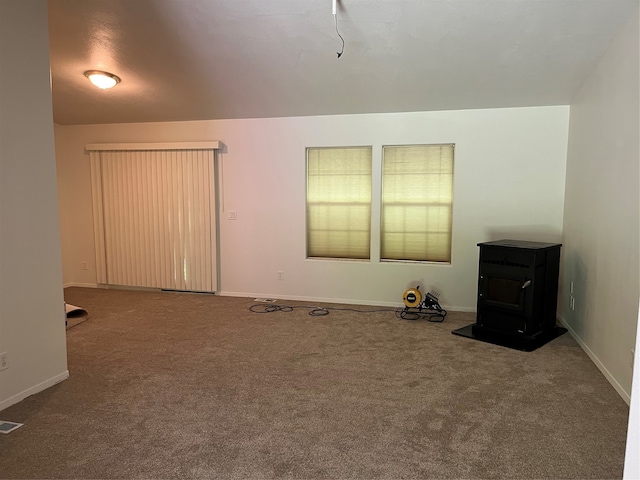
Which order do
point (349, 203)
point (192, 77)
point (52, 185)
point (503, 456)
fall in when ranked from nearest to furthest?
point (503, 456), point (52, 185), point (192, 77), point (349, 203)

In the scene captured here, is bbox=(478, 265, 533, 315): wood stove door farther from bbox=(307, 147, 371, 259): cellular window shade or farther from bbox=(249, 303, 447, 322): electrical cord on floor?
bbox=(307, 147, 371, 259): cellular window shade

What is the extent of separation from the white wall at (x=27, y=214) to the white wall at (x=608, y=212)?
3717 millimetres

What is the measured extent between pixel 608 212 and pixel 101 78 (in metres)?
4.65

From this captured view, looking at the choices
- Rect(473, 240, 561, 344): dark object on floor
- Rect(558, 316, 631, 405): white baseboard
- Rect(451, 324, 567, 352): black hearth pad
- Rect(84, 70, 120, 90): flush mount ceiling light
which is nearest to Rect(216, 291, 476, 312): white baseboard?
Rect(451, 324, 567, 352): black hearth pad

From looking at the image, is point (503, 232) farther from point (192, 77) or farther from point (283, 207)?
point (192, 77)

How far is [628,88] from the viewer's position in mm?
2723

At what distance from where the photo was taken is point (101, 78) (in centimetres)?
404

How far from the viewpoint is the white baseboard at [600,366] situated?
2.56 meters

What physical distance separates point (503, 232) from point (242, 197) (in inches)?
124

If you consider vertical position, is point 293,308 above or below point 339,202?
below

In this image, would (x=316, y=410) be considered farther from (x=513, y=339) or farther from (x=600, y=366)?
(x=600, y=366)


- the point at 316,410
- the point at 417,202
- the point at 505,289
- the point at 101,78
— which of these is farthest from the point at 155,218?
the point at 505,289

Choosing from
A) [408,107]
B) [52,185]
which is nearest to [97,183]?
[52,185]

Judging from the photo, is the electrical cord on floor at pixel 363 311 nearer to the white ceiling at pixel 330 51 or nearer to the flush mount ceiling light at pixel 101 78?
the white ceiling at pixel 330 51
